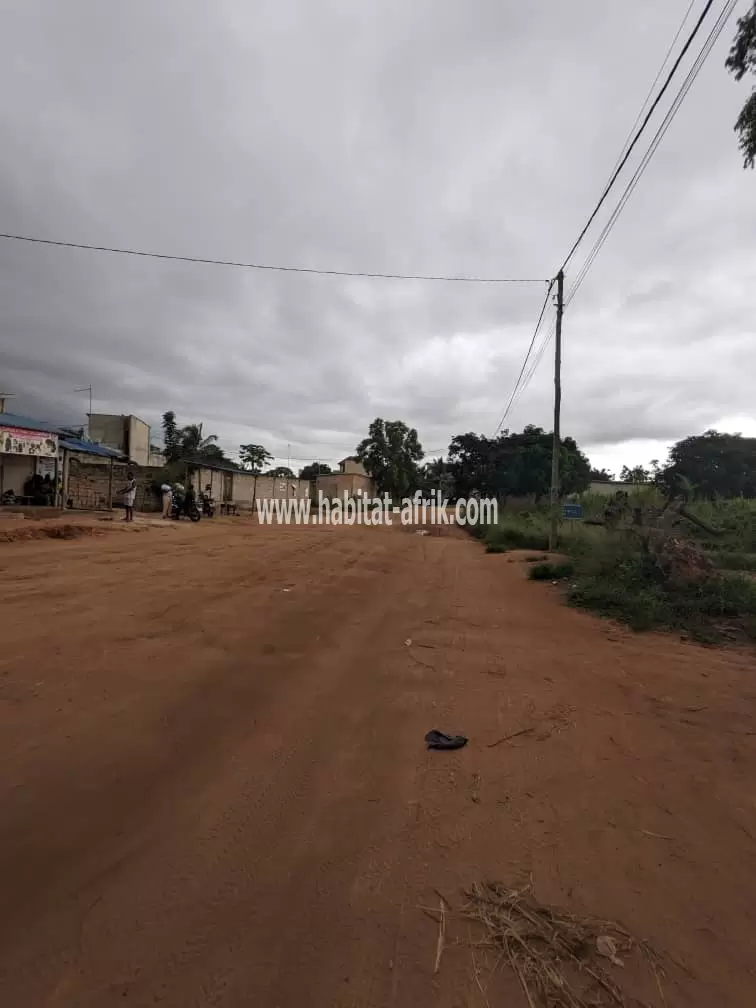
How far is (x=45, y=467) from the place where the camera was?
62.6ft

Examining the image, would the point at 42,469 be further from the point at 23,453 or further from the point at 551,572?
the point at 551,572

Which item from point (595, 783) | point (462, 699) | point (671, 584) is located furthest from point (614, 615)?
point (595, 783)

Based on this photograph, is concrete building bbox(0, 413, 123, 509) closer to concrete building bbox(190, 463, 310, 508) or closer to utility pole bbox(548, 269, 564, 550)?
concrete building bbox(190, 463, 310, 508)

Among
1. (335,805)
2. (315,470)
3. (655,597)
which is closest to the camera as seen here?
(335,805)

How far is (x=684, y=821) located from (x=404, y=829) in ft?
4.39

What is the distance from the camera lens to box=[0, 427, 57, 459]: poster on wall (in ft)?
50.8

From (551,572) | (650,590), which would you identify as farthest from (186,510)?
(650,590)

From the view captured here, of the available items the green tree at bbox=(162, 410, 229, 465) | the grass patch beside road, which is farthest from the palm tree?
the grass patch beside road

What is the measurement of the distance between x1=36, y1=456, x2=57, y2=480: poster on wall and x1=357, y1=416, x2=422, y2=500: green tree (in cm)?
2044

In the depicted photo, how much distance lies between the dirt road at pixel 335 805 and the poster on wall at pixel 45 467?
16.0 metres

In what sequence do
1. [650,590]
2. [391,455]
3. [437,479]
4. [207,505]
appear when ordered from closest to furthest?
[650,590]
[207,505]
[391,455]
[437,479]

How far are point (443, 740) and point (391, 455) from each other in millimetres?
33486

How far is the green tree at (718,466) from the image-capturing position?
3188cm

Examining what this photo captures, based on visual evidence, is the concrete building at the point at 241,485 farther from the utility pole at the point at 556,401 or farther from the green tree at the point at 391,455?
the utility pole at the point at 556,401
